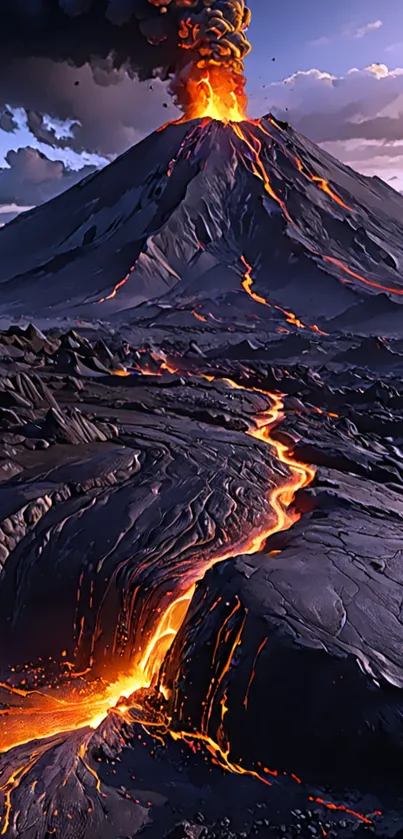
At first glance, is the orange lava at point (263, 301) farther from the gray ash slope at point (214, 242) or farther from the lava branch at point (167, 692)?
the lava branch at point (167, 692)

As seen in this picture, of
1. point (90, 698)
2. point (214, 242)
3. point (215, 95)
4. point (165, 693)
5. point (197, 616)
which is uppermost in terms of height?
point (215, 95)

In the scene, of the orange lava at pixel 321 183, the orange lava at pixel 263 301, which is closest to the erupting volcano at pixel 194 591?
the orange lava at pixel 263 301

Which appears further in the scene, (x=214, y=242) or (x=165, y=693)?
(x=214, y=242)

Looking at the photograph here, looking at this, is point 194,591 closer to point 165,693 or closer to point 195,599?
point 195,599

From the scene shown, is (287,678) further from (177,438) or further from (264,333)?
(264,333)

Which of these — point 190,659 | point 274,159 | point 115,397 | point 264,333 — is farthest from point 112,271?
point 190,659

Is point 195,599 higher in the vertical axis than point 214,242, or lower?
lower

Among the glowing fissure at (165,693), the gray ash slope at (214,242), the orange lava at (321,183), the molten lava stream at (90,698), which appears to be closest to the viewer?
the glowing fissure at (165,693)

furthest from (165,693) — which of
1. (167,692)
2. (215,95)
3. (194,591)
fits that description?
(215,95)

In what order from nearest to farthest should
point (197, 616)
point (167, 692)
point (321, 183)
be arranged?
point (167, 692) → point (197, 616) → point (321, 183)
